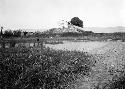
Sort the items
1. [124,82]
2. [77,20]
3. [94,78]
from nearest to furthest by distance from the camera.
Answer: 1. [124,82]
2. [94,78]
3. [77,20]

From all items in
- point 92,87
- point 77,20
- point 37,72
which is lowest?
point 92,87

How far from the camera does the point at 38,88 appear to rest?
7203 mm

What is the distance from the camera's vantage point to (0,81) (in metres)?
7.25

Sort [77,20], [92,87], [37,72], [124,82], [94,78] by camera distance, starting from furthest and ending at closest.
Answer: [77,20] < [94,78] < [37,72] < [92,87] < [124,82]

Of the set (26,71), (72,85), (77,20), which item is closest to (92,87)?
(72,85)

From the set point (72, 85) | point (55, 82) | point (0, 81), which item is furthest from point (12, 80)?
point (72, 85)

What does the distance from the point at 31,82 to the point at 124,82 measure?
12.6 feet

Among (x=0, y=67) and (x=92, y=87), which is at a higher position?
(x=0, y=67)

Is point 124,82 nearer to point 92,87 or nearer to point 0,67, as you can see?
point 92,87

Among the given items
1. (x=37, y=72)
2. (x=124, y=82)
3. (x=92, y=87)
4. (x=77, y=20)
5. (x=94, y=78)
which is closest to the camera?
(x=124, y=82)

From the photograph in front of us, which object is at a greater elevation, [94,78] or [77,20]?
[77,20]

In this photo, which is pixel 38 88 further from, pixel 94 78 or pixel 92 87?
pixel 94 78

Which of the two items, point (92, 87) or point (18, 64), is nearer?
point (92, 87)

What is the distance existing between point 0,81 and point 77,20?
Result: 245 ft
